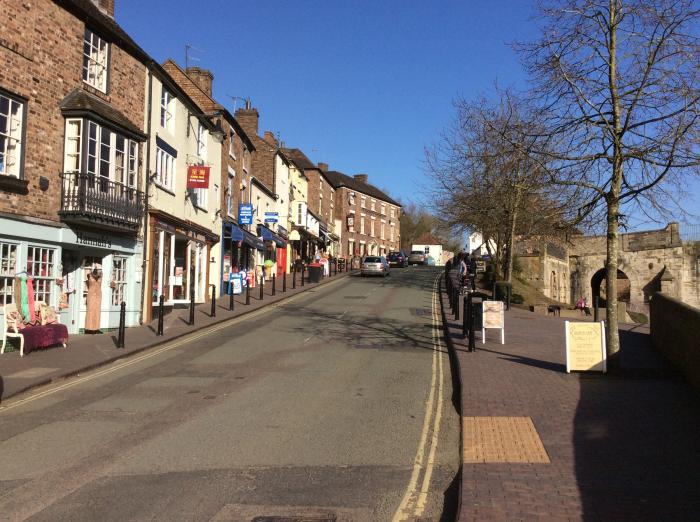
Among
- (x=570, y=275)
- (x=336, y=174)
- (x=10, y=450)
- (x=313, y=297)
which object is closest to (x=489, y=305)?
(x=10, y=450)

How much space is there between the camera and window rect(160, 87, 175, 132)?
2047 centimetres

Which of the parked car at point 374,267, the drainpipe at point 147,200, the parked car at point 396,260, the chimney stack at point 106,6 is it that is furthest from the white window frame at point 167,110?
the parked car at point 396,260

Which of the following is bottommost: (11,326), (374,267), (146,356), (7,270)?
(146,356)

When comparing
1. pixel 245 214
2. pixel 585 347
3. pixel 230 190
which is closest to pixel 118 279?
pixel 230 190

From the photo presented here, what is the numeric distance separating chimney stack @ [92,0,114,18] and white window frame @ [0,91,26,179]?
6.86 m

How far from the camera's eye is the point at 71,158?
1516 cm

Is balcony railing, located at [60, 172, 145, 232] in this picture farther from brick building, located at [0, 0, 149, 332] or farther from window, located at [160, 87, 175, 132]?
window, located at [160, 87, 175, 132]

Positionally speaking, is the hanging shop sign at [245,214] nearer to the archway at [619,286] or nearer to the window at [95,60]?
the window at [95,60]

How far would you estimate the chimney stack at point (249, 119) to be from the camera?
37.5m

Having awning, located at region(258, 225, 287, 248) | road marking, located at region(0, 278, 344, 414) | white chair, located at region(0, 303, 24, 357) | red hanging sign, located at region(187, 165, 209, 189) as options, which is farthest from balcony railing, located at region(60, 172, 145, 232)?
awning, located at region(258, 225, 287, 248)

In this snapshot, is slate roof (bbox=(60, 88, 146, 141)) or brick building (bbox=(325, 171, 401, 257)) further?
brick building (bbox=(325, 171, 401, 257))

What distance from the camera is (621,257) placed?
136 ft

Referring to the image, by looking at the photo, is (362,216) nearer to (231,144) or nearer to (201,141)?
(231,144)

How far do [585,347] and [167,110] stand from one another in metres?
16.4
